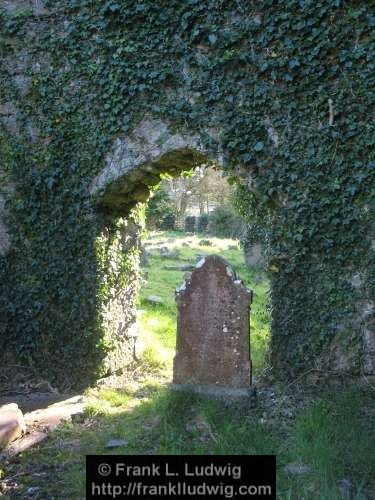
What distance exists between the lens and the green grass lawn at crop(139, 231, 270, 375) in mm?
6672

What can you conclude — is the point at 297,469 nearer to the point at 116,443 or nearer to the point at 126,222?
the point at 116,443

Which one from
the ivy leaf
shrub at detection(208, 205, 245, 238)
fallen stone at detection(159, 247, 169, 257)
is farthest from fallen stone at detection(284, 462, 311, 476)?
shrub at detection(208, 205, 245, 238)

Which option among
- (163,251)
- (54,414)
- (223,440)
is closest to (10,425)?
(54,414)

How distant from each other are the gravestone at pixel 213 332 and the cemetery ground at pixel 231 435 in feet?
0.95

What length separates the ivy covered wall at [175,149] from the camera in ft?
16.1

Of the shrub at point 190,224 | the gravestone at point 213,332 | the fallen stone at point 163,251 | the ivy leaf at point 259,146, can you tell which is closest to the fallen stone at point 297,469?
the gravestone at point 213,332

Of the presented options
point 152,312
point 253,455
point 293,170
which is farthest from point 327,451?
point 152,312

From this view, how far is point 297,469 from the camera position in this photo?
12.2 ft

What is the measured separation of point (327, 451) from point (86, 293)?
10.6 ft

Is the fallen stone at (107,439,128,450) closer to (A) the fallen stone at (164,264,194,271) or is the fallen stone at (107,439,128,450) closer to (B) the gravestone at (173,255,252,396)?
(B) the gravestone at (173,255,252,396)

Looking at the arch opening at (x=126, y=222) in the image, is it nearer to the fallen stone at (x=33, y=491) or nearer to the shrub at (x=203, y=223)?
the fallen stone at (x=33, y=491)

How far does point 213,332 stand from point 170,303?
4.76 meters

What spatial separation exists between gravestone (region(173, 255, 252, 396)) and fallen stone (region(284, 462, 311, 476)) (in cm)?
123

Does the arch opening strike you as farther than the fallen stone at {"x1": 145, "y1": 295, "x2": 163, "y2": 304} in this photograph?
No
